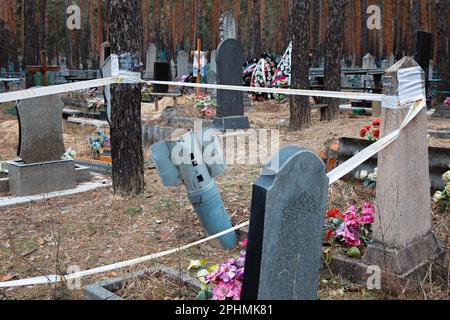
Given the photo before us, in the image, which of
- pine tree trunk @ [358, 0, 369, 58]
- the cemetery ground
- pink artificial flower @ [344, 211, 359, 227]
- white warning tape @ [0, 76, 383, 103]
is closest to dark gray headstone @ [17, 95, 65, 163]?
the cemetery ground

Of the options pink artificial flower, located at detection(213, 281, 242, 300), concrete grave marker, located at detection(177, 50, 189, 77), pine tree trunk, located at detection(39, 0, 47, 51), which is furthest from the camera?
pine tree trunk, located at detection(39, 0, 47, 51)

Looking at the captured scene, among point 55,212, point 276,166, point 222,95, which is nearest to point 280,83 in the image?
point 222,95

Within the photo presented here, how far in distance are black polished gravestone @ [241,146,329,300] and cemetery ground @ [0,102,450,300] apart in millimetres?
857

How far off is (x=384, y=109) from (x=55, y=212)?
4.11 meters

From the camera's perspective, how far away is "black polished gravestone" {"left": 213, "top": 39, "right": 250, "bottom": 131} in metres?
11.2

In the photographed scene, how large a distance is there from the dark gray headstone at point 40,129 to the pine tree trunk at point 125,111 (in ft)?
4.68

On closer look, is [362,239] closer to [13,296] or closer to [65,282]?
[65,282]

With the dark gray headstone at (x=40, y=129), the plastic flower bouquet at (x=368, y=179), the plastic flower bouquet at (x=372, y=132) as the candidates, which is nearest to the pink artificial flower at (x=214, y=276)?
the plastic flower bouquet at (x=368, y=179)

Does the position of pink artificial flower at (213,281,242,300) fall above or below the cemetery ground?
above

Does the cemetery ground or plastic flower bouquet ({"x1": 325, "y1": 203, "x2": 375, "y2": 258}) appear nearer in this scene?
the cemetery ground

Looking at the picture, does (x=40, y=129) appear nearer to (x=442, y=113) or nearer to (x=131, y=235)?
(x=131, y=235)

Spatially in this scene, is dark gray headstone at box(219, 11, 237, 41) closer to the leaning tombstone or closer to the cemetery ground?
the cemetery ground
